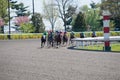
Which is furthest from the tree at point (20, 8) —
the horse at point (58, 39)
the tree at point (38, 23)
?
the horse at point (58, 39)

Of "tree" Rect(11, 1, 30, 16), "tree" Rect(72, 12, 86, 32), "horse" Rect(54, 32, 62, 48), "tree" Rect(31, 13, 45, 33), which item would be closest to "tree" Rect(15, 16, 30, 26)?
"tree" Rect(11, 1, 30, 16)

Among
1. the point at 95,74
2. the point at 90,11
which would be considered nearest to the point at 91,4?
the point at 90,11

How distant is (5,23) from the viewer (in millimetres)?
86562

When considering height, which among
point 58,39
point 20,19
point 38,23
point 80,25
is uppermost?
point 20,19

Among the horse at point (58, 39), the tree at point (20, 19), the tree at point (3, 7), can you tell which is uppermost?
the tree at point (3, 7)

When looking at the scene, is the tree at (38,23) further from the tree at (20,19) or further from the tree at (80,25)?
the tree at (20,19)

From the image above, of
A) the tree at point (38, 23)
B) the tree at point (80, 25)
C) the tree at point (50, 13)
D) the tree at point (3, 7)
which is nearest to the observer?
the tree at point (38, 23)

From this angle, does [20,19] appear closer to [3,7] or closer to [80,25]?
[3,7]

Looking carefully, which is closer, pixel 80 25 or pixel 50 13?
pixel 80 25

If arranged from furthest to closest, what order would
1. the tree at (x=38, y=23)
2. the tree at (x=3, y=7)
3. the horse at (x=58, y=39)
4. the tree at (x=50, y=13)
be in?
1. the tree at (x=50, y=13)
2. the tree at (x=3, y=7)
3. the tree at (x=38, y=23)
4. the horse at (x=58, y=39)

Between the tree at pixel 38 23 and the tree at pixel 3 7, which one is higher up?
the tree at pixel 3 7

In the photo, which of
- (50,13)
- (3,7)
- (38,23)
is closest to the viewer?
(38,23)

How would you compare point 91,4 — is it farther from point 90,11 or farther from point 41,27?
point 41,27

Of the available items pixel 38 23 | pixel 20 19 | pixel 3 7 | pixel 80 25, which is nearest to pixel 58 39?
pixel 38 23
